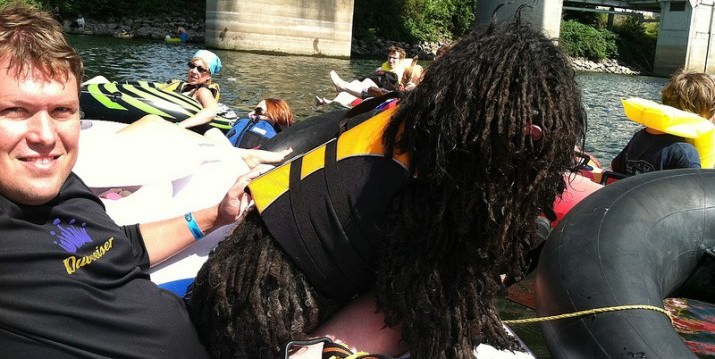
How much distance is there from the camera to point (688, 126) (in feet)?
13.4

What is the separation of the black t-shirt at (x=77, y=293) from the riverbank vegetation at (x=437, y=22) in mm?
26610

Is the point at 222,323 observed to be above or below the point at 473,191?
below

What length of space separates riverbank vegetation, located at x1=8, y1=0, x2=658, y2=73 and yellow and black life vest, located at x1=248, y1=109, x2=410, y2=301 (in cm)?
2679

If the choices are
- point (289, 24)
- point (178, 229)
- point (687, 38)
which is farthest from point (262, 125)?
point (687, 38)

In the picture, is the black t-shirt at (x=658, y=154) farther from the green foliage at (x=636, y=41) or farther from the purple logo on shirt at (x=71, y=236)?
the green foliage at (x=636, y=41)

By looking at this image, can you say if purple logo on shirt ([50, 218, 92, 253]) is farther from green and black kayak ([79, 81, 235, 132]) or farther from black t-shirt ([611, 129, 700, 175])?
green and black kayak ([79, 81, 235, 132])

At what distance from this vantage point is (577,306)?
7.42ft

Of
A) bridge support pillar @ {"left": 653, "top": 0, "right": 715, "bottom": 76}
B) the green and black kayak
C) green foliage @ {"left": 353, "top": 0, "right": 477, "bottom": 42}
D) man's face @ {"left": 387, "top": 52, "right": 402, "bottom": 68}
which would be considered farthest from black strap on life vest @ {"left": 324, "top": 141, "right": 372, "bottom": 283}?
bridge support pillar @ {"left": 653, "top": 0, "right": 715, "bottom": 76}

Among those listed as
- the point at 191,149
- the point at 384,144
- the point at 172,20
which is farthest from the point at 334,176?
the point at 172,20

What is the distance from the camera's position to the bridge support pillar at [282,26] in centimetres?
2473

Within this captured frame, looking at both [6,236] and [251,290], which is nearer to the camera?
[6,236]

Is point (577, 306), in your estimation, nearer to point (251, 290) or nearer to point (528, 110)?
point (528, 110)

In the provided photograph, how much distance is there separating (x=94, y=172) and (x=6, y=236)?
38.7 inches

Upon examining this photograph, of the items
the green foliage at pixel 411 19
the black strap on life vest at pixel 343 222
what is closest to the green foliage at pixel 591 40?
the green foliage at pixel 411 19
